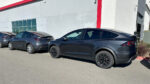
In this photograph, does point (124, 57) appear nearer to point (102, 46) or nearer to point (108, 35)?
point (102, 46)

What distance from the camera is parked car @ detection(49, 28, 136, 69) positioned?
14.4 ft

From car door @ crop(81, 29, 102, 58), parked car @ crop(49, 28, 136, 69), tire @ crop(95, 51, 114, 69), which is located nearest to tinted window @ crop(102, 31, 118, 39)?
parked car @ crop(49, 28, 136, 69)

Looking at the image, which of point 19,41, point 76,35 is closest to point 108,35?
point 76,35

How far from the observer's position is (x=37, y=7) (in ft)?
38.6

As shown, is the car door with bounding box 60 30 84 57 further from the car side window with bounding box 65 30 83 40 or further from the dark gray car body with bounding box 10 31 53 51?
the dark gray car body with bounding box 10 31 53 51

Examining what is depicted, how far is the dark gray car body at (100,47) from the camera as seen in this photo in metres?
4.38

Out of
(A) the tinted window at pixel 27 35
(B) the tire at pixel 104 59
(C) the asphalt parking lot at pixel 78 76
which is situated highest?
(A) the tinted window at pixel 27 35

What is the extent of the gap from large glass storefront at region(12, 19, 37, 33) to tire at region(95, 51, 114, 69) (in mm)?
9515

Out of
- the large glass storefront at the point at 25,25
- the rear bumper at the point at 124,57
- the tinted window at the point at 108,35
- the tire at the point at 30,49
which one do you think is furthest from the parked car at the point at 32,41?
the rear bumper at the point at 124,57

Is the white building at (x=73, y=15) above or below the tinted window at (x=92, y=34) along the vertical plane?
above

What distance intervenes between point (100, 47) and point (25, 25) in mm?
11590

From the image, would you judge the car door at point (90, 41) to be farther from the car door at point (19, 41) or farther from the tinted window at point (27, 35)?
the car door at point (19, 41)

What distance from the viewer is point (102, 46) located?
473cm

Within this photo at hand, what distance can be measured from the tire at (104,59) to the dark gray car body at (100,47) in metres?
0.15
